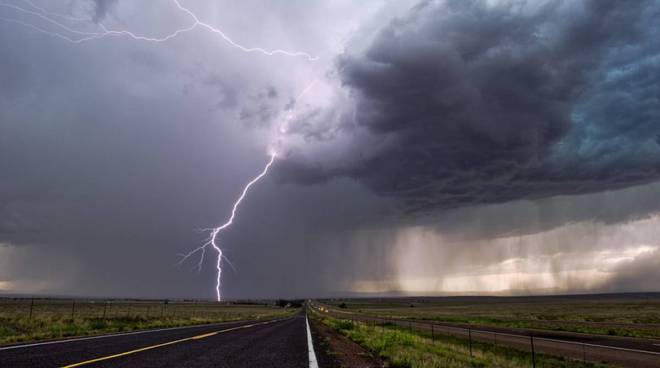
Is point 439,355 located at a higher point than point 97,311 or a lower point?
higher

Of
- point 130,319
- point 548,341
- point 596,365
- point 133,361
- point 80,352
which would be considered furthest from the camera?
point 548,341

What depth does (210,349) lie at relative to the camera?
40.8 feet

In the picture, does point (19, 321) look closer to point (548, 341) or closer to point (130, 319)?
point (130, 319)

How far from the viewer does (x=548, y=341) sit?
32.5 meters

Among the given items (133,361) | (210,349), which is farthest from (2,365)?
(210,349)

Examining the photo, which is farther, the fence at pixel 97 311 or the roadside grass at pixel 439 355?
the fence at pixel 97 311

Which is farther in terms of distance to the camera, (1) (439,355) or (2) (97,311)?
(2) (97,311)

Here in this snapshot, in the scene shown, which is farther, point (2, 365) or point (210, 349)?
point (210, 349)

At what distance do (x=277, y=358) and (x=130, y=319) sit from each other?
23073 millimetres

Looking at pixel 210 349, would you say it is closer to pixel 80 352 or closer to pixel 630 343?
pixel 80 352

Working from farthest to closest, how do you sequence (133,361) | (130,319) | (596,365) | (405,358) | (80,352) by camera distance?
1. (130,319)
2. (596,365)
3. (405,358)
4. (80,352)
5. (133,361)

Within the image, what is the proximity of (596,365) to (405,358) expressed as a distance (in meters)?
14.6

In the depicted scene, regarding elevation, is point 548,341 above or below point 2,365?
below

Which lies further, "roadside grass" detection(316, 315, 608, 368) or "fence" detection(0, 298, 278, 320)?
"fence" detection(0, 298, 278, 320)
